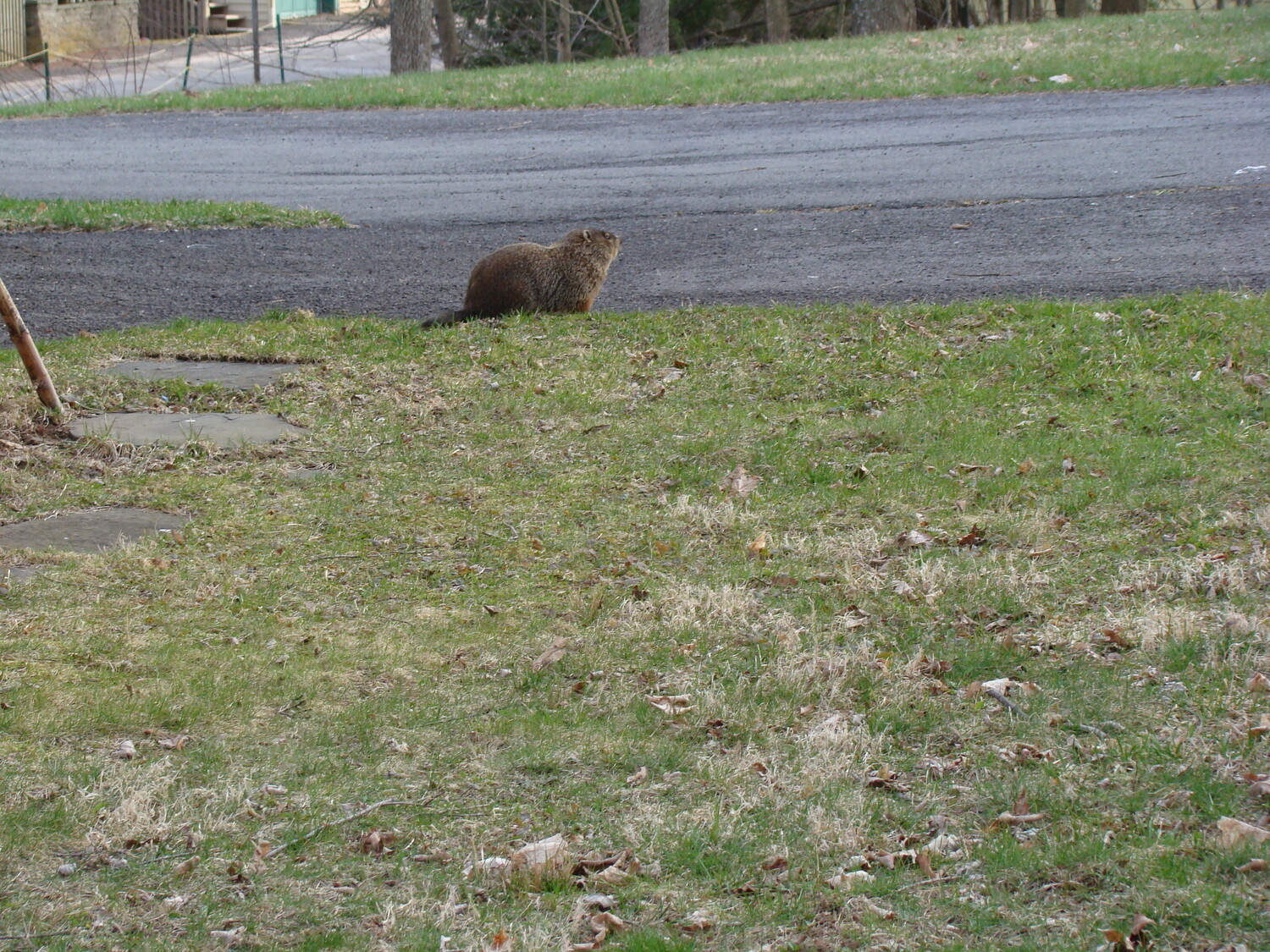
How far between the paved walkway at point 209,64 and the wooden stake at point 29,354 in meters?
21.0

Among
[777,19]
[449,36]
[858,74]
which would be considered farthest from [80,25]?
[858,74]

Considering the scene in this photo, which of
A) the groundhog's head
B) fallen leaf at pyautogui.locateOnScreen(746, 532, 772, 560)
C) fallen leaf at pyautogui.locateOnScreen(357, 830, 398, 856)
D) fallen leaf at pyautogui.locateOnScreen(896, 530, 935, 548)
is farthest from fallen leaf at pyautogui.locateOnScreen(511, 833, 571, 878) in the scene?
the groundhog's head

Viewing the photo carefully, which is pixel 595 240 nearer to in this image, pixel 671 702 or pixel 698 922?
pixel 671 702

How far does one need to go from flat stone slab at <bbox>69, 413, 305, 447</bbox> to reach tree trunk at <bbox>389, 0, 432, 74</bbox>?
19.7m

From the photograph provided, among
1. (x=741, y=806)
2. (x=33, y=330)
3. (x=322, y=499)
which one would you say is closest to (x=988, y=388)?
(x=322, y=499)

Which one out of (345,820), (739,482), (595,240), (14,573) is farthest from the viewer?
(595,240)

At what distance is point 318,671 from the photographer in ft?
15.8

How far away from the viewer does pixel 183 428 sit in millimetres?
7449

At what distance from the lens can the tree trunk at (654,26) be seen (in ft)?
97.2

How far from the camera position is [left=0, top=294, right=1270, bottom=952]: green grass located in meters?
3.45

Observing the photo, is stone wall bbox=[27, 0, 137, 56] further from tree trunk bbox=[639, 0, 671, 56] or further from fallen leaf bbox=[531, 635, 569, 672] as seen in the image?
fallen leaf bbox=[531, 635, 569, 672]

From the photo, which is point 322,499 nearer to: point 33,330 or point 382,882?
point 382,882

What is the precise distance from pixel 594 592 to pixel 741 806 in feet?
5.79

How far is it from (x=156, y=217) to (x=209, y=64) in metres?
27.7
